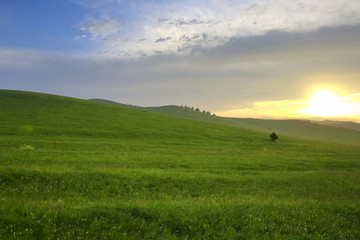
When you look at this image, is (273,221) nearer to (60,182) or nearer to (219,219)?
(219,219)

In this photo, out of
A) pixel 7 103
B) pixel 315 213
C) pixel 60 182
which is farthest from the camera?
pixel 7 103

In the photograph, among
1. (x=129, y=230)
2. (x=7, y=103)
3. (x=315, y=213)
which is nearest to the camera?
(x=129, y=230)

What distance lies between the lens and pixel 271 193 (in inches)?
677

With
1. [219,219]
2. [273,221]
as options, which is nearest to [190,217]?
[219,219]

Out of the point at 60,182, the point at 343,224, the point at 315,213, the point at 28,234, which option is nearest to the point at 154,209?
the point at 28,234

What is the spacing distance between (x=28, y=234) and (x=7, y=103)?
80.3 metres

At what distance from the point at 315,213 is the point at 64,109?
74.7m

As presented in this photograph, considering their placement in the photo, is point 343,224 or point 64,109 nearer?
point 343,224

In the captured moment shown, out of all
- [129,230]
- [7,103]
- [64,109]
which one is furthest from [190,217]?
[7,103]

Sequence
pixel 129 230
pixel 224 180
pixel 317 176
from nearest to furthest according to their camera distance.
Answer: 1. pixel 129 230
2. pixel 224 180
3. pixel 317 176

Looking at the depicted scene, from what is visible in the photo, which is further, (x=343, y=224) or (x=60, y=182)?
(x=60, y=182)

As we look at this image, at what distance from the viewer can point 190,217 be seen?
456 inches

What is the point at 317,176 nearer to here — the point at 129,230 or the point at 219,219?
the point at 219,219

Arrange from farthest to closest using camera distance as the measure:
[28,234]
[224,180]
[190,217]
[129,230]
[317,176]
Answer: [317,176] → [224,180] → [190,217] → [129,230] → [28,234]
